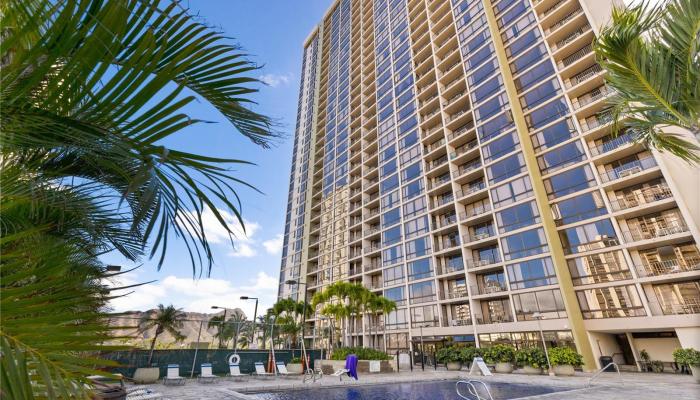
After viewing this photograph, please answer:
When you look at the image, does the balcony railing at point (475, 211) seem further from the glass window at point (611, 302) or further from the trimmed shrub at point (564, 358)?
the trimmed shrub at point (564, 358)

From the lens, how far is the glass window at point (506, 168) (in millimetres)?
27250

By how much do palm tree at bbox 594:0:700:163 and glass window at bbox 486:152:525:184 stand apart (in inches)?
974

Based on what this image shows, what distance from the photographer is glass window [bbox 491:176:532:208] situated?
1033 inches

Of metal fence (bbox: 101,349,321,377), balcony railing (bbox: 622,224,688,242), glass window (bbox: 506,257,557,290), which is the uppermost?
→ balcony railing (bbox: 622,224,688,242)

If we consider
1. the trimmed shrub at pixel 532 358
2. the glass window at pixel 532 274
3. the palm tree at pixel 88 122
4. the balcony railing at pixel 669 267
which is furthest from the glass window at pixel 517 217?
the palm tree at pixel 88 122

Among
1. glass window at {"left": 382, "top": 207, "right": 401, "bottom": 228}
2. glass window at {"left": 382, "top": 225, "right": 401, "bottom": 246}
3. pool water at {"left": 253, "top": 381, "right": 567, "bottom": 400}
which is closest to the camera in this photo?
pool water at {"left": 253, "top": 381, "right": 567, "bottom": 400}

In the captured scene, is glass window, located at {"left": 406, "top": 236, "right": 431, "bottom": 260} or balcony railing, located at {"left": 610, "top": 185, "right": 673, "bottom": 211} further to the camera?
glass window, located at {"left": 406, "top": 236, "right": 431, "bottom": 260}

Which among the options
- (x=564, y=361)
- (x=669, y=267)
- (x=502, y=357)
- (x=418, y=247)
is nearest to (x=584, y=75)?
(x=669, y=267)

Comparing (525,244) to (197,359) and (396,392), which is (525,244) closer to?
(396,392)

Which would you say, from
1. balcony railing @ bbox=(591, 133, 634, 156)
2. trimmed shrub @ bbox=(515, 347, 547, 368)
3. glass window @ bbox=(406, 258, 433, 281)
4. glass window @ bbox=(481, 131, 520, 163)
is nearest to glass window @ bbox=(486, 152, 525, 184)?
glass window @ bbox=(481, 131, 520, 163)

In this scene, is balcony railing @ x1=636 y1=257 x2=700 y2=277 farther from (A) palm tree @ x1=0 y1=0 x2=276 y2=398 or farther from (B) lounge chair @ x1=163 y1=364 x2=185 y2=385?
(A) palm tree @ x1=0 y1=0 x2=276 y2=398

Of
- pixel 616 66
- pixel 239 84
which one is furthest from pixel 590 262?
pixel 239 84

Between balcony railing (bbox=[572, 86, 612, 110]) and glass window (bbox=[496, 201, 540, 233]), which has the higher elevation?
balcony railing (bbox=[572, 86, 612, 110])

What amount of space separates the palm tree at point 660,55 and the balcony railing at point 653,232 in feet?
71.5
